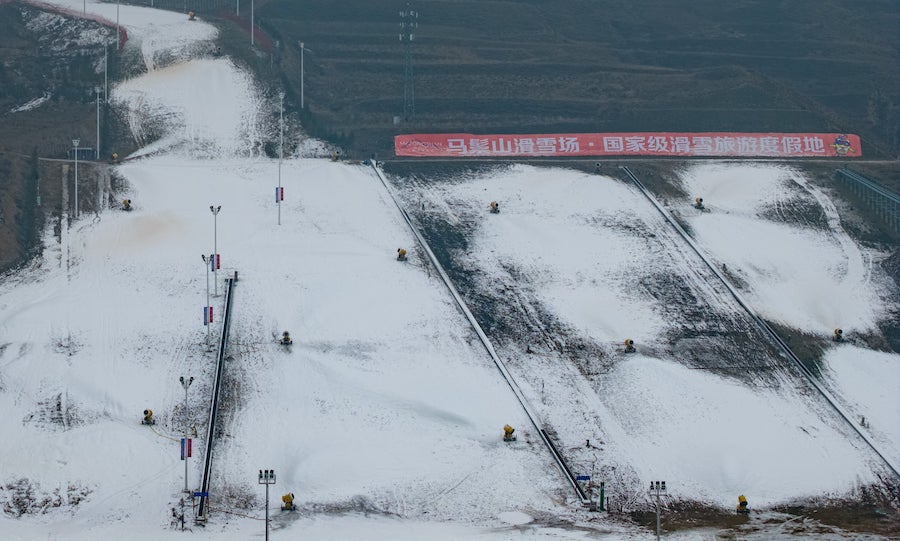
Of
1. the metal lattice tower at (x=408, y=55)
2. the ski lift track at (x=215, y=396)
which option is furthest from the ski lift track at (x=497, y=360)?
the metal lattice tower at (x=408, y=55)

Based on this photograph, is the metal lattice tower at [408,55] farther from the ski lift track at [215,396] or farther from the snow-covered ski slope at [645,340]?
the ski lift track at [215,396]

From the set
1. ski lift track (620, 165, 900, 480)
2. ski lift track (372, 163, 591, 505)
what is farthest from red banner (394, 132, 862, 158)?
ski lift track (372, 163, 591, 505)

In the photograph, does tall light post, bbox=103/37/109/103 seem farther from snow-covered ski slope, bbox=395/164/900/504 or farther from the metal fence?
the metal fence

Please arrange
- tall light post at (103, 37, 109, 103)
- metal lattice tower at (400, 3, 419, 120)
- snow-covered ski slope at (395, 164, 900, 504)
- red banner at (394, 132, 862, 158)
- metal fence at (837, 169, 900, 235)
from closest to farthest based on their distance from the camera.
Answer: snow-covered ski slope at (395, 164, 900, 504)
metal fence at (837, 169, 900, 235)
red banner at (394, 132, 862, 158)
tall light post at (103, 37, 109, 103)
metal lattice tower at (400, 3, 419, 120)

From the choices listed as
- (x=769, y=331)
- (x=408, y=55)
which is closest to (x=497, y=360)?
(x=769, y=331)

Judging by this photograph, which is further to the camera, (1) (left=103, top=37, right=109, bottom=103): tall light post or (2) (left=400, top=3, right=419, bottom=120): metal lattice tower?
(2) (left=400, top=3, right=419, bottom=120): metal lattice tower

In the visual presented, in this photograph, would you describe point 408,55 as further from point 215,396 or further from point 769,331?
point 215,396
